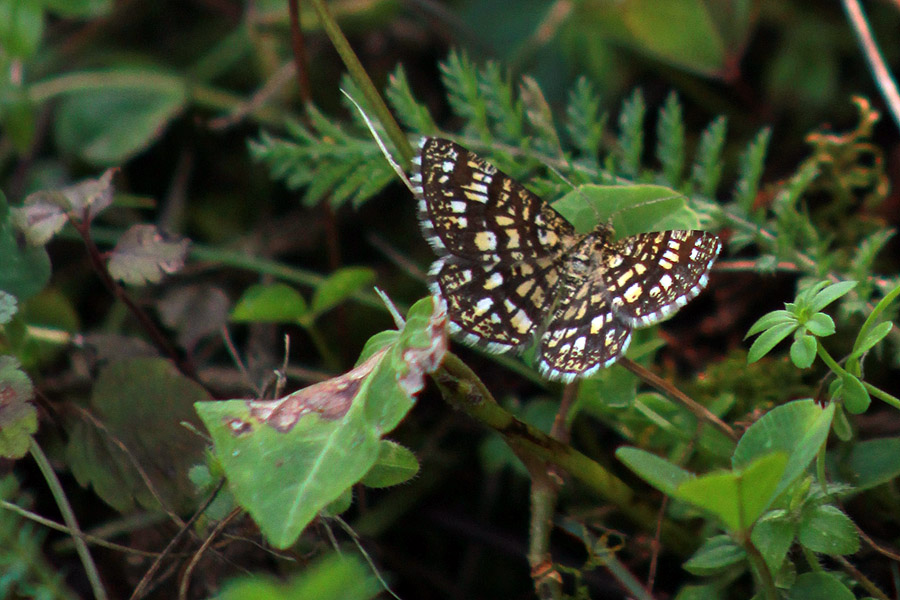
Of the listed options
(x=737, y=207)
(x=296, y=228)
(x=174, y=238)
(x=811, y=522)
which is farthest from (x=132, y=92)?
(x=811, y=522)

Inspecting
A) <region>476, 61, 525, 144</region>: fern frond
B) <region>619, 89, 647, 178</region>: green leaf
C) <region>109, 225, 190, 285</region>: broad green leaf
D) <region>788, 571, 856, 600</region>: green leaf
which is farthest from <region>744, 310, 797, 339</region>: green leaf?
<region>109, 225, 190, 285</region>: broad green leaf

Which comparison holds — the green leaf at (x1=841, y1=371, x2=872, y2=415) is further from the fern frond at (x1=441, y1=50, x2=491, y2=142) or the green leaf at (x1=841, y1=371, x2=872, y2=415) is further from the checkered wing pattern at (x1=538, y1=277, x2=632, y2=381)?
the fern frond at (x1=441, y1=50, x2=491, y2=142)

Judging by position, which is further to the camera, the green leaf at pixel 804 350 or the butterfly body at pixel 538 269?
the butterfly body at pixel 538 269

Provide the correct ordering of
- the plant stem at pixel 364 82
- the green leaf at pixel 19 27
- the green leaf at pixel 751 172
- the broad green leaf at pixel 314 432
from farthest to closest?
the green leaf at pixel 19 27, the green leaf at pixel 751 172, the plant stem at pixel 364 82, the broad green leaf at pixel 314 432

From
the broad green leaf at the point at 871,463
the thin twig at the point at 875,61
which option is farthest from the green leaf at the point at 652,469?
the thin twig at the point at 875,61

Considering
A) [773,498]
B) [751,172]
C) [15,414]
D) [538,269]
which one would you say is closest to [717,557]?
[773,498]

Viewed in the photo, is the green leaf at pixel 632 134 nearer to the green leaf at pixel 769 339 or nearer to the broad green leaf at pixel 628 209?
the broad green leaf at pixel 628 209
